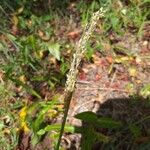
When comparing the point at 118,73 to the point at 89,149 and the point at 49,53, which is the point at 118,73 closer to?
the point at 49,53

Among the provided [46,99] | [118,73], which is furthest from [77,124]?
[118,73]

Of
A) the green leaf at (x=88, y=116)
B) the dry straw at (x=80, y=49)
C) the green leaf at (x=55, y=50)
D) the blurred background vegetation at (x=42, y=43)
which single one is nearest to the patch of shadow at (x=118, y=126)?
the green leaf at (x=88, y=116)

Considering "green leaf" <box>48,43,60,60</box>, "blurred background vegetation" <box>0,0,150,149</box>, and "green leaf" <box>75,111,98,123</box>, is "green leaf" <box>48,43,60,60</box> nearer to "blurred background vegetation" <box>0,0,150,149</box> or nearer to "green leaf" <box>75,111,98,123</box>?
"blurred background vegetation" <box>0,0,150,149</box>

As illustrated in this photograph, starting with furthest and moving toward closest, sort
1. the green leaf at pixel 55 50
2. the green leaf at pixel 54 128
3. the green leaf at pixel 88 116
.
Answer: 1. the green leaf at pixel 55 50
2. the green leaf at pixel 54 128
3. the green leaf at pixel 88 116

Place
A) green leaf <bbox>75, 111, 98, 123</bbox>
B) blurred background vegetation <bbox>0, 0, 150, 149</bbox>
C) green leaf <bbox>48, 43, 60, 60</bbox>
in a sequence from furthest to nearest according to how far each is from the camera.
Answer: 1. green leaf <bbox>48, 43, 60, 60</bbox>
2. blurred background vegetation <bbox>0, 0, 150, 149</bbox>
3. green leaf <bbox>75, 111, 98, 123</bbox>

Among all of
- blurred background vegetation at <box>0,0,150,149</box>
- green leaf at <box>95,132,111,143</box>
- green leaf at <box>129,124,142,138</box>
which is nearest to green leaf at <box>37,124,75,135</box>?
blurred background vegetation at <box>0,0,150,149</box>

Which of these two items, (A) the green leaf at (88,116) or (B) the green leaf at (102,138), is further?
(B) the green leaf at (102,138)

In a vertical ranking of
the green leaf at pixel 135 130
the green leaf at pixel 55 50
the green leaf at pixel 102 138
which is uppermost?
the green leaf at pixel 55 50

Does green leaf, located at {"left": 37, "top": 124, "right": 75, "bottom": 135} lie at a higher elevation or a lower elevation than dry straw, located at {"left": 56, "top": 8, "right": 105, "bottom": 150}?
lower

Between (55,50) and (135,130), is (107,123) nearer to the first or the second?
(135,130)

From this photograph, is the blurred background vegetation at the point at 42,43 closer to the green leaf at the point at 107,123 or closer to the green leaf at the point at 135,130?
the green leaf at the point at 107,123

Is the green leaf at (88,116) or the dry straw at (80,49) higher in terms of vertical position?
the dry straw at (80,49)
